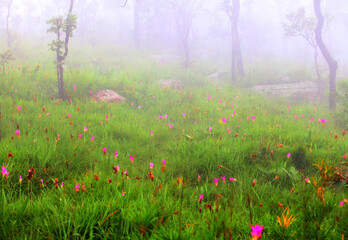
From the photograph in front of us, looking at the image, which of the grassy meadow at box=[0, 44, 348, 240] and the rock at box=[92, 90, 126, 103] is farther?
the rock at box=[92, 90, 126, 103]

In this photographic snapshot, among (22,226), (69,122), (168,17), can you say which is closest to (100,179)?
(22,226)

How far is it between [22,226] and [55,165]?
46.4 inches

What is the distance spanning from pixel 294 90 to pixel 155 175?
1282 centimetres

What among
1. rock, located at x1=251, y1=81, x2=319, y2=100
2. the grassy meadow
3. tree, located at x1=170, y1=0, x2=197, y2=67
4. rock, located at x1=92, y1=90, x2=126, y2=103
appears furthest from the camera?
tree, located at x1=170, y1=0, x2=197, y2=67

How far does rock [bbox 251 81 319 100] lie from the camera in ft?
40.3

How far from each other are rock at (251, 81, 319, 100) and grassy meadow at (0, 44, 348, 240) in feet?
23.2

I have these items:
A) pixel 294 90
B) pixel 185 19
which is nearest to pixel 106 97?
pixel 294 90

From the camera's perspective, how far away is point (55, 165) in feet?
7.95

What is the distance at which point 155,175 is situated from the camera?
8.65 ft

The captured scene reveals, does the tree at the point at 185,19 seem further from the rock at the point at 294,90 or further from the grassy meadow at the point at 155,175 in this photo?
the grassy meadow at the point at 155,175

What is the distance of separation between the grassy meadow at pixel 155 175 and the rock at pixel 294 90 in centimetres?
707

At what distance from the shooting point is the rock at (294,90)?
1228 cm

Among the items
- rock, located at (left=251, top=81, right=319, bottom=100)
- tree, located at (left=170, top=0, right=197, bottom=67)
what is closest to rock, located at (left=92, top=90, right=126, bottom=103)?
rock, located at (left=251, top=81, right=319, bottom=100)

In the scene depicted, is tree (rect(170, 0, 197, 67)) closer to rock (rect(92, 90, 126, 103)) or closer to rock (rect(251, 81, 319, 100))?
rock (rect(251, 81, 319, 100))
